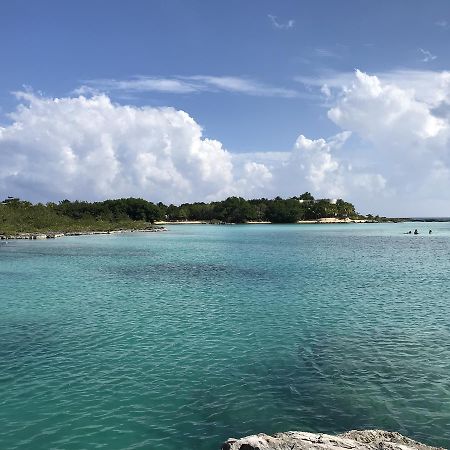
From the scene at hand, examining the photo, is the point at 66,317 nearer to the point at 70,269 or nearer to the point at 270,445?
the point at 270,445

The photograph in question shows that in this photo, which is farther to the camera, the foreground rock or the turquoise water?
the turquoise water

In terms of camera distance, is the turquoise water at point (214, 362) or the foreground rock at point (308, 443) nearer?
the foreground rock at point (308, 443)

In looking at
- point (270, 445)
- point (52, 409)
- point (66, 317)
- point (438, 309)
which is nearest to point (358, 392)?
point (270, 445)

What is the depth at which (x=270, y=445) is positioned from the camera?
33.6 feet

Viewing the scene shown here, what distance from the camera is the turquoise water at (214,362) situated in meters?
14.3

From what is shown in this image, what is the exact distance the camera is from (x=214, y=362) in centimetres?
2023

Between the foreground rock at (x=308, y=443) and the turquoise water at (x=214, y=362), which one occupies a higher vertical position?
the foreground rock at (x=308, y=443)

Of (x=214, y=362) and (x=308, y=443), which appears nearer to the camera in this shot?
(x=308, y=443)

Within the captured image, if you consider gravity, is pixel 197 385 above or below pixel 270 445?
below

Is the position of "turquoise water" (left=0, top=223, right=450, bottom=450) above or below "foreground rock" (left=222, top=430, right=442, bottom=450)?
below

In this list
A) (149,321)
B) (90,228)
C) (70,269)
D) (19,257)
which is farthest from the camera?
(90,228)

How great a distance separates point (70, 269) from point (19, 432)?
43.2 metres

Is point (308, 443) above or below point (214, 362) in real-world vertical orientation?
above

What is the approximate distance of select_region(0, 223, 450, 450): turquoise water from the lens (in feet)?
46.9
